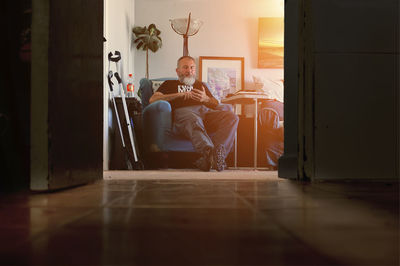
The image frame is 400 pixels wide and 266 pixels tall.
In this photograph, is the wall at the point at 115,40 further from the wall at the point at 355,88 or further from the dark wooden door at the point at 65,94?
the wall at the point at 355,88

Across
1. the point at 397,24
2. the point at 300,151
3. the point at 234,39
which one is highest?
the point at 234,39

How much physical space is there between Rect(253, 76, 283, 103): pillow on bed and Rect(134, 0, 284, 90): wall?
10 cm

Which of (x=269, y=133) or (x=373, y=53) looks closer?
(x=373, y=53)

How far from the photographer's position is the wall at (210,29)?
19.0 feet

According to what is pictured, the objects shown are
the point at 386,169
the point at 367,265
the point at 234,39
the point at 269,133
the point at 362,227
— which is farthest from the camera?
the point at 234,39

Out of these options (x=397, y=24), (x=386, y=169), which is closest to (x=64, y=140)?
(x=386, y=169)

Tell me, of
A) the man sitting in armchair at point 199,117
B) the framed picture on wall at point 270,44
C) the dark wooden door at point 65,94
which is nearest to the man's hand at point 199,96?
the man sitting in armchair at point 199,117

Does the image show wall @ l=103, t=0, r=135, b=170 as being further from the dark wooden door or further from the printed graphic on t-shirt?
the dark wooden door

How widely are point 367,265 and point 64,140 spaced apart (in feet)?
3.69

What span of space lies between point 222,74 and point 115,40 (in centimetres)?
199

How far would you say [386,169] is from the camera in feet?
4.95

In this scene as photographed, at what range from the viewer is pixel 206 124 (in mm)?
3934

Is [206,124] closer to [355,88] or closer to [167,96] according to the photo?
[167,96]

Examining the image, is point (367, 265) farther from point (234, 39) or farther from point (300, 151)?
point (234, 39)
